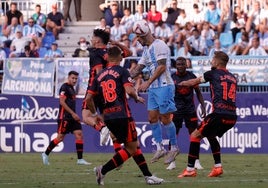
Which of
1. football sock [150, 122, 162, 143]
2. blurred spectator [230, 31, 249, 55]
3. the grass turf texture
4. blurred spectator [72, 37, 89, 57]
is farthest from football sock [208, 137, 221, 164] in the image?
blurred spectator [72, 37, 89, 57]

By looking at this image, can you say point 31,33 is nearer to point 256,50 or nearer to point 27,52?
point 27,52

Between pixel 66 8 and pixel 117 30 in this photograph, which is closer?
pixel 117 30

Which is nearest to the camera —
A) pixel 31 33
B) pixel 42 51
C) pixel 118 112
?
pixel 118 112

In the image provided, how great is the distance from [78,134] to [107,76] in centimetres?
774

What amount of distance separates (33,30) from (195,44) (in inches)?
219

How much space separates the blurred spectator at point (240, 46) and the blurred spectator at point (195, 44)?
1014mm

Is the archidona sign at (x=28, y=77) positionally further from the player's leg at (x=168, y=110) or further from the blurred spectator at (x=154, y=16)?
the player's leg at (x=168, y=110)

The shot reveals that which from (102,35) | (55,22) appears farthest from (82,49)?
(102,35)

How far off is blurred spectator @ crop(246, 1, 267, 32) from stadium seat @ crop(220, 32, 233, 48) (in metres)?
0.61

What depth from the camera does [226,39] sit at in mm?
31516

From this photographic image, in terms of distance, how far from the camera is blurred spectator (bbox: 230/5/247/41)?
31531mm

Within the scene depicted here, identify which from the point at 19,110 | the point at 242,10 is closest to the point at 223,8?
the point at 242,10

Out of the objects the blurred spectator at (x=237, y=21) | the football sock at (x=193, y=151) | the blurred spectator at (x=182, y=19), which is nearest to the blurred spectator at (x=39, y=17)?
the blurred spectator at (x=182, y=19)

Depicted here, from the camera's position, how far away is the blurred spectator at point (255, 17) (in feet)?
103
